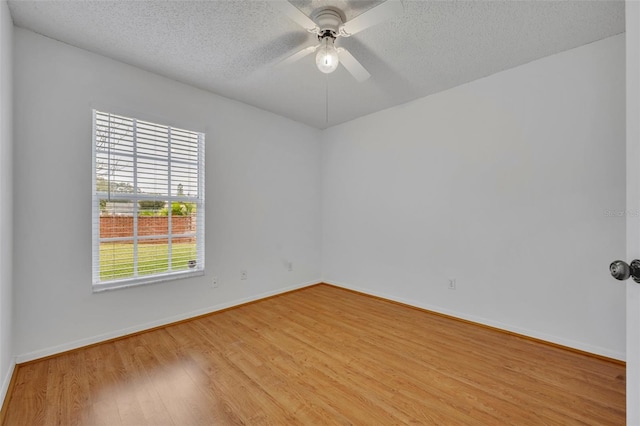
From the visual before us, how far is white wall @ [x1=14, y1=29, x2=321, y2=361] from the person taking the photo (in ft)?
6.92

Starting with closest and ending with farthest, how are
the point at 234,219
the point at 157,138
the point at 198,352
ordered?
the point at 198,352 < the point at 157,138 < the point at 234,219

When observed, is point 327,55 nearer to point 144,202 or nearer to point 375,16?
point 375,16

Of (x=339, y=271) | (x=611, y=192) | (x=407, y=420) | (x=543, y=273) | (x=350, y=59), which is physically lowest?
(x=407, y=420)

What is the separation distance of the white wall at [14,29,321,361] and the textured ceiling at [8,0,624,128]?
26cm

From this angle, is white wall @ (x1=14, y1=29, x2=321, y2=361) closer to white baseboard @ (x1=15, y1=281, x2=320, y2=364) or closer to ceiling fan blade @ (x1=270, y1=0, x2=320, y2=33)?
white baseboard @ (x1=15, y1=281, x2=320, y2=364)

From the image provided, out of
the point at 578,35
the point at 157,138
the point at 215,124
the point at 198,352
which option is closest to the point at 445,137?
the point at 578,35

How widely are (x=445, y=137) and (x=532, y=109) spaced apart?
0.82 meters

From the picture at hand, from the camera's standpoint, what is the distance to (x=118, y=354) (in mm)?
2254

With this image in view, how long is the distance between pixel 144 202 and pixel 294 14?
7.30 feet

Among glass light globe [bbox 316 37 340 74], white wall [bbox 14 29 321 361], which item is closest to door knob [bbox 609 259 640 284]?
glass light globe [bbox 316 37 340 74]

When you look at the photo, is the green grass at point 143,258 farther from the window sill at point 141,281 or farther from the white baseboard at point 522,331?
the white baseboard at point 522,331

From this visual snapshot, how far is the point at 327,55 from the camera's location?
1909 millimetres

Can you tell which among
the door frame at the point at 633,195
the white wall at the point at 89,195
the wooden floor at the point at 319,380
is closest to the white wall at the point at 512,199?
the wooden floor at the point at 319,380

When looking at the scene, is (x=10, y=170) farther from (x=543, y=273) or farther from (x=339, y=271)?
(x=543, y=273)
